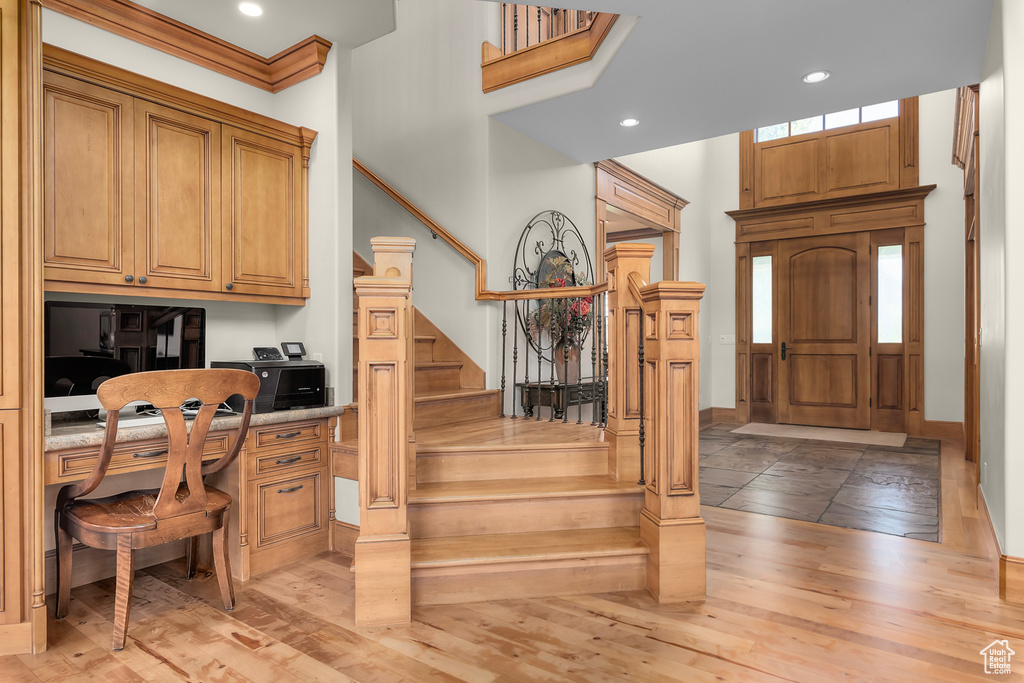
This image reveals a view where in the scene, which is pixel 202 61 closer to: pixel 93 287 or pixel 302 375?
pixel 93 287

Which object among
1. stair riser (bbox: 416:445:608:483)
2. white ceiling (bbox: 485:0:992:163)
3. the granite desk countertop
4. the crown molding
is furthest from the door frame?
→ the granite desk countertop

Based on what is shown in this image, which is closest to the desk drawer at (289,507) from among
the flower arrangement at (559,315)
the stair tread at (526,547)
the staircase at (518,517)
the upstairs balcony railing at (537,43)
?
the staircase at (518,517)

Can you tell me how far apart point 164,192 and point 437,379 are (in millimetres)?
2065

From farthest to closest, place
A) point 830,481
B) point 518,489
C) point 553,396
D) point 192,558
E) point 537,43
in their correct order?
point 830,481, point 553,396, point 537,43, point 518,489, point 192,558

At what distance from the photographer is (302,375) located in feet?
10.5

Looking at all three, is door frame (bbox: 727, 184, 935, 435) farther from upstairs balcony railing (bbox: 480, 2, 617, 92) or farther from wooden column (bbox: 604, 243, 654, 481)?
wooden column (bbox: 604, 243, 654, 481)

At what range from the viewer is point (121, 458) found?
8.16 feet

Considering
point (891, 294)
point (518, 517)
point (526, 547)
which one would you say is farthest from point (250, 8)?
point (891, 294)

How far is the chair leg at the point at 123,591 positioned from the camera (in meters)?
2.21

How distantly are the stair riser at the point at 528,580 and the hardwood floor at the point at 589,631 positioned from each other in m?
0.04

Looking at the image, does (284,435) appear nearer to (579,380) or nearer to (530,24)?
(579,380)

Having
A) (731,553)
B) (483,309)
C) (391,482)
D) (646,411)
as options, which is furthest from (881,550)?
(483,309)

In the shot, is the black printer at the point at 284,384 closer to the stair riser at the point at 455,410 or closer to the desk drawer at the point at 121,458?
the desk drawer at the point at 121,458

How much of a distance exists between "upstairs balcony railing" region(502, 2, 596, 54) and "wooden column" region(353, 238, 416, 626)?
297cm
